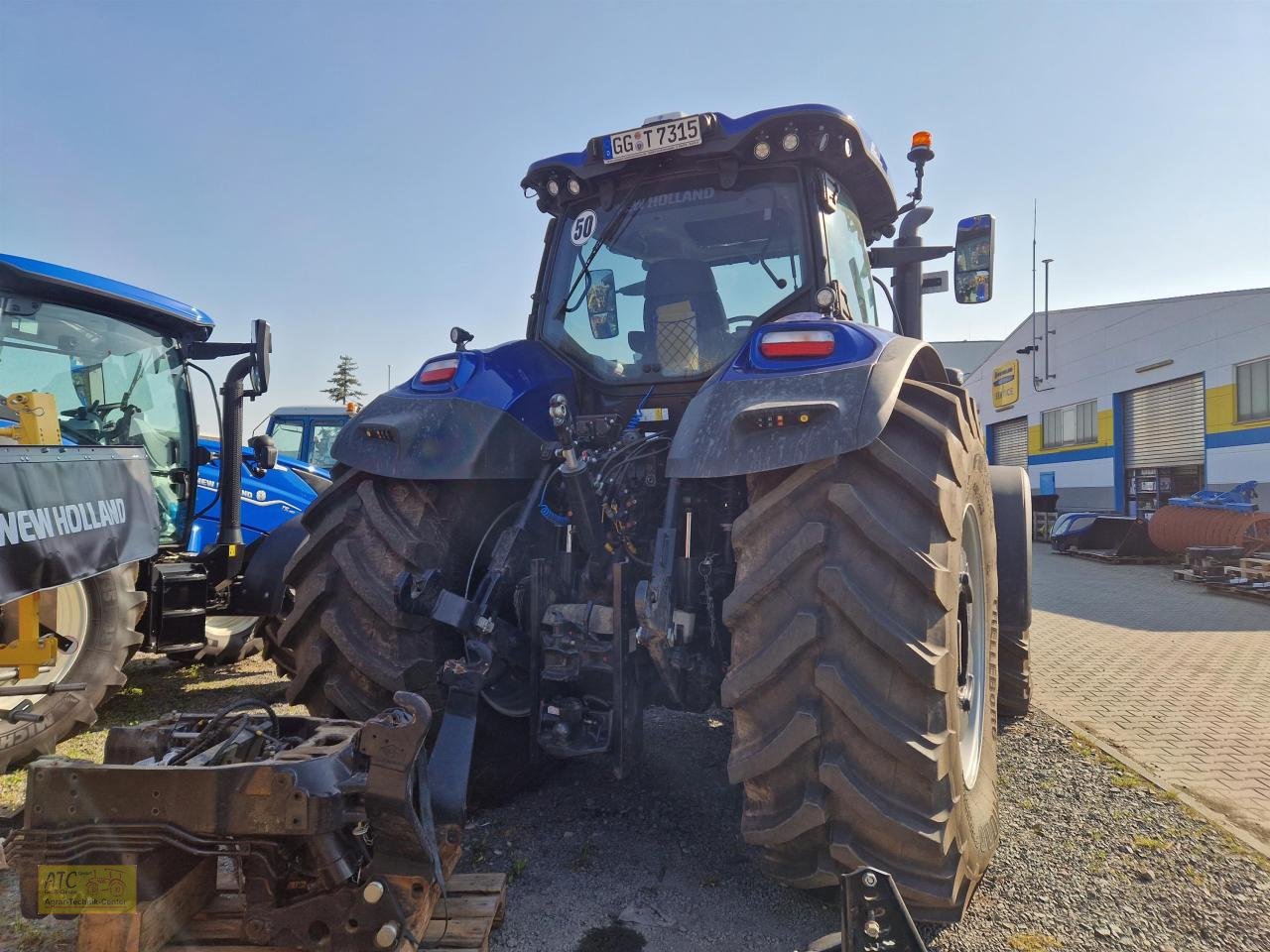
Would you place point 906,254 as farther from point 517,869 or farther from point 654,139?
point 517,869

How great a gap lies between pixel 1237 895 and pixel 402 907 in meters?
2.63

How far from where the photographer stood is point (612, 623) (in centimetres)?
251

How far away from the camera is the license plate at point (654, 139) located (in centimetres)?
304

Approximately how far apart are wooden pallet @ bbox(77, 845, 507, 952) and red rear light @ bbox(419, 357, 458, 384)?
161cm

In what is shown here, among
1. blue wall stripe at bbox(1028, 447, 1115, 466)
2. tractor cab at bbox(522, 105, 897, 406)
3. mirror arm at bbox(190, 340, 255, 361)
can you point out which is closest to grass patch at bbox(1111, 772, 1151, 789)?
tractor cab at bbox(522, 105, 897, 406)

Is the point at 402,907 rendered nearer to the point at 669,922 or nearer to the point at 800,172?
the point at 669,922

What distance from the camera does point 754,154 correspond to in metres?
3.09

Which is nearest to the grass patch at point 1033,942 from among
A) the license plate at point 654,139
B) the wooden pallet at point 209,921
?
the wooden pallet at point 209,921

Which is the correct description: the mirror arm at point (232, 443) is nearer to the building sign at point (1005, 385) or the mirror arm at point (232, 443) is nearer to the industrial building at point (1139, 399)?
the industrial building at point (1139, 399)

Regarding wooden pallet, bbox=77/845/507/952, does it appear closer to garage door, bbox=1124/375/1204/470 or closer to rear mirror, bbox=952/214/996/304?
rear mirror, bbox=952/214/996/304

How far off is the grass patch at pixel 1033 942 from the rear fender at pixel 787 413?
1495 millimetres

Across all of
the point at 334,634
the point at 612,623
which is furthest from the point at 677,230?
the point at 334,634

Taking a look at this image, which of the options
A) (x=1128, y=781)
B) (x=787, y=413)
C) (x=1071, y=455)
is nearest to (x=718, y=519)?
(x=787, y=413)

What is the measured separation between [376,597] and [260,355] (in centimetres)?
356
